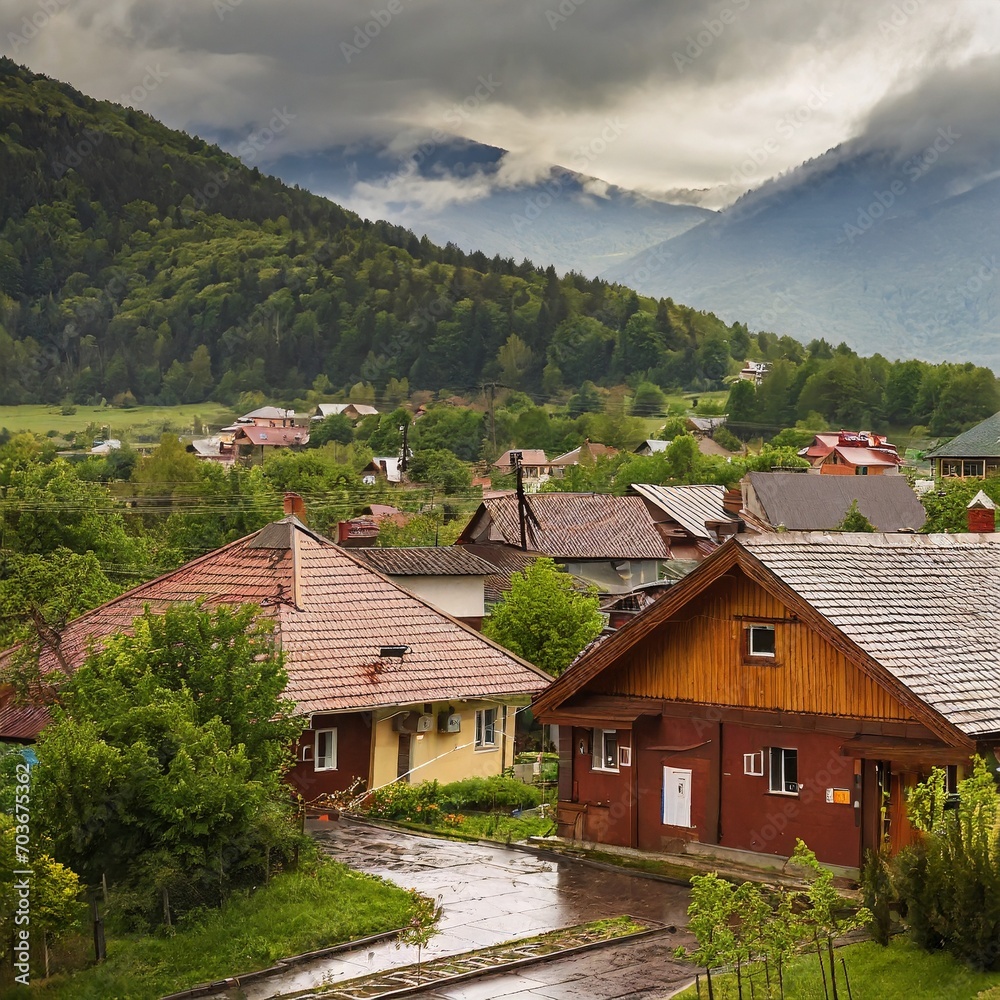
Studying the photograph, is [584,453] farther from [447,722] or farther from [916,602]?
[916,602]

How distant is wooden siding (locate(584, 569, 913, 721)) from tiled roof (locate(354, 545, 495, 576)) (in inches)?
755

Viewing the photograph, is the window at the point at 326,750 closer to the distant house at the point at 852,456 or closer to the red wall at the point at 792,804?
the red wall at the point at 792,804

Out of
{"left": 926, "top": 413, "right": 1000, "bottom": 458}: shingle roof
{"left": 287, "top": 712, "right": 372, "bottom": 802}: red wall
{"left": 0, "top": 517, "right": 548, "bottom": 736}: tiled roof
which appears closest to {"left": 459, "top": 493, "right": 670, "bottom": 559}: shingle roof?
{"left": 0, "top": 517, "right": 548, "bottom": 736}: tiled roof

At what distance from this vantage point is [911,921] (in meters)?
15.3

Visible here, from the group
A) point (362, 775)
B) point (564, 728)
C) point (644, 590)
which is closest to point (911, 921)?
point (564, 728)

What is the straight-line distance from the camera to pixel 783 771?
816 inches

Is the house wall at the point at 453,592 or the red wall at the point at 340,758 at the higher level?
the house wall at the point at 453,592

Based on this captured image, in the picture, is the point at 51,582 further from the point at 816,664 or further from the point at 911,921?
the point at 911,921

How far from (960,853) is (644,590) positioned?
3962 cm

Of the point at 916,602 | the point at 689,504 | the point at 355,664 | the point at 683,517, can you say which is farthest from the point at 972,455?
the point at 916,602

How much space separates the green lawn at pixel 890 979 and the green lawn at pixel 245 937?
4.62 m

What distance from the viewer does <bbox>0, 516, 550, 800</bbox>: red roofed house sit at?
Answer: 26953 millimetres

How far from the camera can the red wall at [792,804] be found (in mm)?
19922

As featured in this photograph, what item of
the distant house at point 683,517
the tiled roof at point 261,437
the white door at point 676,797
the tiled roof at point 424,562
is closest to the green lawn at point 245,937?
the white door at point 676,797
